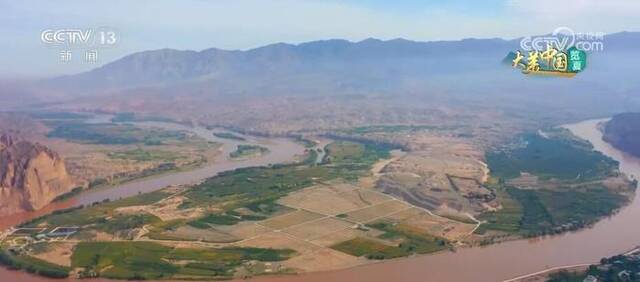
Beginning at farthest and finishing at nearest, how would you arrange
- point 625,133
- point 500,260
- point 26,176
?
point 625,133 → point 26,176 → point 500,260

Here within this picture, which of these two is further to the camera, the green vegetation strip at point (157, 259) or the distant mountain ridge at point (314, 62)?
the distant mountain ridge at point (314, 62)

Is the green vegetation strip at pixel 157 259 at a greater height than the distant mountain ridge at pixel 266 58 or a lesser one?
lesser

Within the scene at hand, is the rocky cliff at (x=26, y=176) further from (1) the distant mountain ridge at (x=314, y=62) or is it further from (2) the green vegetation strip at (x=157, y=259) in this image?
(1) the distant mountain ridge at (x=314, y=62)

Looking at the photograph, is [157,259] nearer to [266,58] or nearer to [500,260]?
[500,260]

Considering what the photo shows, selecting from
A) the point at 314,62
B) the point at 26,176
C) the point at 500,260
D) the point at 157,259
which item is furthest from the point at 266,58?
the point at 500,260

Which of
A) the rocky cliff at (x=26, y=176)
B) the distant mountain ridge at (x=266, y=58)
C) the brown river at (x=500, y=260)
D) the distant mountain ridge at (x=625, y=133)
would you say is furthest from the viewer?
the distant mountain ridge at (x=266, y=58)

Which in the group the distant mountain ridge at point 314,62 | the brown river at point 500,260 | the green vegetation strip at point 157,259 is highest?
the distant mountain ridge at point 314,62

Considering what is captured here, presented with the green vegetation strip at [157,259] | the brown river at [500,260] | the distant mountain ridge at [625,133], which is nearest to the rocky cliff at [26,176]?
the brown river at [500,260]
